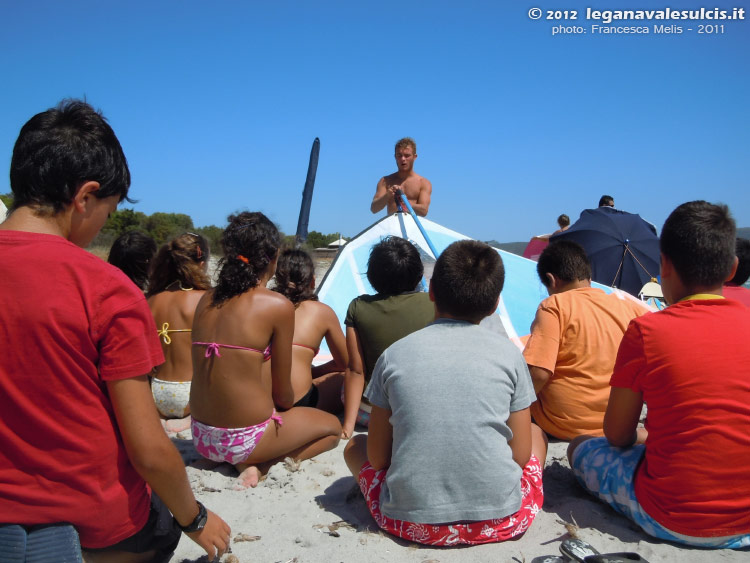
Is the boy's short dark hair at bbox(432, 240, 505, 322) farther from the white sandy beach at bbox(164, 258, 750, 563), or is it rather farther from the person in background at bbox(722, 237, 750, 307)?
the person in background at bbox(722, 237, 750, 307)

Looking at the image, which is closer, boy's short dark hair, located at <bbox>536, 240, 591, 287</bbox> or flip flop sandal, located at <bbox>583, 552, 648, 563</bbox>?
flip flop sandal, located at <bbox>583, 552, 648, 563</bbox>

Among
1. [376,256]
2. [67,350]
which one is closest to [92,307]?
[67,350]

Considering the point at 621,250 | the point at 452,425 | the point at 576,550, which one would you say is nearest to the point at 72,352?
the point at 452,425

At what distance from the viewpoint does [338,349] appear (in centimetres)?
322

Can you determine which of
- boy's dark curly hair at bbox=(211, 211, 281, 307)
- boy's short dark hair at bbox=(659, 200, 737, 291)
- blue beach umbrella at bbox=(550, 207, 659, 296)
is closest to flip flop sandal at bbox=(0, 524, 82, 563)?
boy's dark curly hair at bbox=(211, 211, 281, 307)

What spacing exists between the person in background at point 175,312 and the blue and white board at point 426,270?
1.13 m

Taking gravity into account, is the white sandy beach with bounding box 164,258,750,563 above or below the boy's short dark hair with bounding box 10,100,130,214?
below

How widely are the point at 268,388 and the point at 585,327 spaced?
1.48m

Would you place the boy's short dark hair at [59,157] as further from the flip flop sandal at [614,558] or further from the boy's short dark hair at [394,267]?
the boy's short dark hair at [394,267]

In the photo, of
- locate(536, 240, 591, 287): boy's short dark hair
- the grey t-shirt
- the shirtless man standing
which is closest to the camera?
the grey t-shirt

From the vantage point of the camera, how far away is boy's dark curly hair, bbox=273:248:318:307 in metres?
3.15

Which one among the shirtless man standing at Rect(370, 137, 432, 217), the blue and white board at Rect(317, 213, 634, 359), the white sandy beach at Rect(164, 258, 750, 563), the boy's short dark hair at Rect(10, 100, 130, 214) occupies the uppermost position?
the shirtless man standing at Rect(370, 137, 432, 217)

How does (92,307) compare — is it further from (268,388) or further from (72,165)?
(268,388)

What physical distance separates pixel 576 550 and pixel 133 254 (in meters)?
3.09
